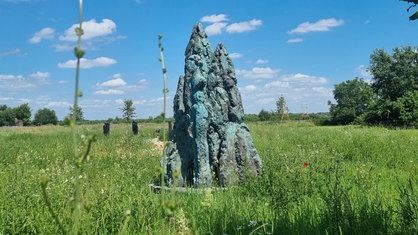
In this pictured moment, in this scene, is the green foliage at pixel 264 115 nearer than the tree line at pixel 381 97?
No

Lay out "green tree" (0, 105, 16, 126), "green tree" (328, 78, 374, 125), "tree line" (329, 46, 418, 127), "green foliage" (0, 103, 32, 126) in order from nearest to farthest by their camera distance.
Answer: "tree line" (329, 46, 418, 127)
"green tree" (328, 78, 374, 125)
"green foliage" (0, 103, 32, 126)
"green tree" (0, 105, 16, 126)

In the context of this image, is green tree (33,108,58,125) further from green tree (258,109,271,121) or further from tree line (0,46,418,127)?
green tree (258,109,271,121)

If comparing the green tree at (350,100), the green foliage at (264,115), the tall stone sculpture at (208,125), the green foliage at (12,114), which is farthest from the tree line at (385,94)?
the green foliage at (12,114)

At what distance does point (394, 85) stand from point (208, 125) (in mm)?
56583

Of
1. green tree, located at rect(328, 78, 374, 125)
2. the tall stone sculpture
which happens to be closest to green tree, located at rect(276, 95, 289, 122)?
green tree, located at rect(328, 78, 374, 125)

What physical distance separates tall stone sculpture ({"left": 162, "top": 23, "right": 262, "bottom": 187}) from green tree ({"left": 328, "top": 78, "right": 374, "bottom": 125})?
198ft

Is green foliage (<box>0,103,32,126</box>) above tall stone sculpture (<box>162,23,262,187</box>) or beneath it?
above

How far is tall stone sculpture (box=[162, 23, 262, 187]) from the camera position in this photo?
26.6 ft

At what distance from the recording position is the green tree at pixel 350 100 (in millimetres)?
69938

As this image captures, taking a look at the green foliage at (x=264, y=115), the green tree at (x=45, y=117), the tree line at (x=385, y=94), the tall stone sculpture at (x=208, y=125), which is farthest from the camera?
the green tree at (x=45, y=117)

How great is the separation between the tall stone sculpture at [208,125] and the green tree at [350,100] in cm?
6038

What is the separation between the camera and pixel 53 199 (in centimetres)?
552

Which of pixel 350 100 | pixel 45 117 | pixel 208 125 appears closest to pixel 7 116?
pixel 45 117

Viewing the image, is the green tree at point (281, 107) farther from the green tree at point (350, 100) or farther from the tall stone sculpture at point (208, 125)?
the tall stone sculpture at point (208, 125)
